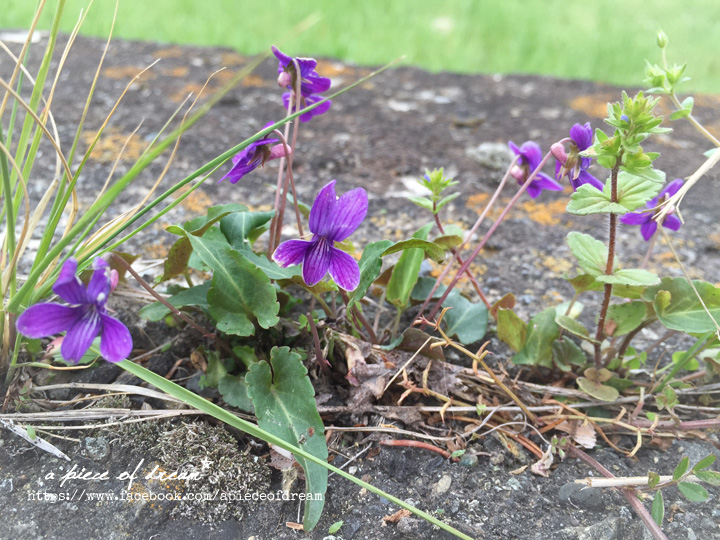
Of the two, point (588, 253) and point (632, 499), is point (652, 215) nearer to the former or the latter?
point (588, 253)

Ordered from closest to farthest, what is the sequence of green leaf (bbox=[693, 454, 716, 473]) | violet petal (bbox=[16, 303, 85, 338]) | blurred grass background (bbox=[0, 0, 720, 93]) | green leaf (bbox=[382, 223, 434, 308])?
violet petal (bbox=[16, 303, 85, 338])
green leaf (bbox=[693, 454, 716, 473])
green leaf (bbox=[382, 223, 434, 308])
blurred grass background (bbox=[0, 0, 720, 93])

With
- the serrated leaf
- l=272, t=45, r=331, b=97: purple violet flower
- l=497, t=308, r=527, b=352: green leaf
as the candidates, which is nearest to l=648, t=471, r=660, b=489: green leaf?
the serrated leaf

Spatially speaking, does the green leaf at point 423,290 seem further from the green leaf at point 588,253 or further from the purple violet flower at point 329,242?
the purple violet flower at point 329,242

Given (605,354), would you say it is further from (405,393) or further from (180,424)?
(180,424)

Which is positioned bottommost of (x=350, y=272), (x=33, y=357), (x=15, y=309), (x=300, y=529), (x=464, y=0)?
(x=300, y=529)

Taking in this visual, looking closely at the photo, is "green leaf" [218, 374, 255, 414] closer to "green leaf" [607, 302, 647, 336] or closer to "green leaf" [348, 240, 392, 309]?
"green leaf" [348, 240, 392, 309]

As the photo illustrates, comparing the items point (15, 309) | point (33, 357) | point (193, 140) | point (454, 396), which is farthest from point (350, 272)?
point (193, 140)
